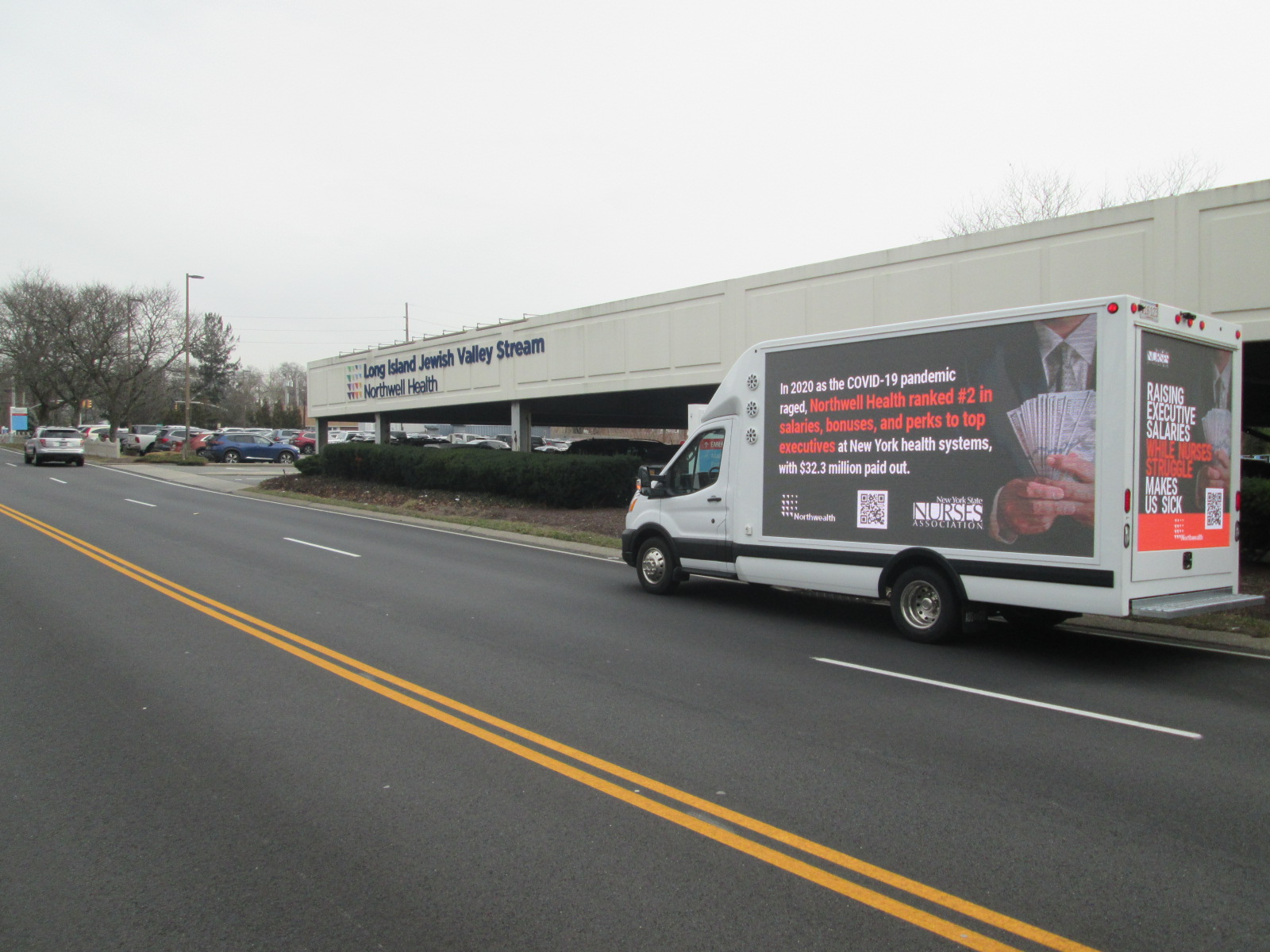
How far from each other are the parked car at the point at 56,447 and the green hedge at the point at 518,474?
2072cm

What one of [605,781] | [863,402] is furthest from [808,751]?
[863,402]

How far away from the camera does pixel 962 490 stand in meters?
8.44

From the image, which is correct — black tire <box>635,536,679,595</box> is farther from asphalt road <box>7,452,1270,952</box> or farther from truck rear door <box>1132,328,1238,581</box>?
truck rear door <box>1132,328,1238,581</box>

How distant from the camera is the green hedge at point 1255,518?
482 inches

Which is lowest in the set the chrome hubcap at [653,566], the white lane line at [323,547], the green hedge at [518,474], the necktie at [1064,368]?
the white lane line at [323,547]

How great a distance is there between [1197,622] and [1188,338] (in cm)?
338

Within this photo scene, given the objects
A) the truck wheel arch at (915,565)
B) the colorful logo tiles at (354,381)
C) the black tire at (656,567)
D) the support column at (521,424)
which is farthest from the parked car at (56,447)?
the truck wheel arch at (915,565)

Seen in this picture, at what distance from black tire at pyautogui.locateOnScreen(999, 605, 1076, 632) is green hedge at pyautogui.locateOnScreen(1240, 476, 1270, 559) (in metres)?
4.60

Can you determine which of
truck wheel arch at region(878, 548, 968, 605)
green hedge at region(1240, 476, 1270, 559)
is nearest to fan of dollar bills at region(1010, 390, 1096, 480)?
truck wheel arch at region(878, 548, 968, 605)

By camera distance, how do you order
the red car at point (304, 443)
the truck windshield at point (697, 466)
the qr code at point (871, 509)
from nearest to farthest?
1. the qr code at point (871, 509)
2. the truck windshield at point (697, 466)
3. the red car at point (304, 443)

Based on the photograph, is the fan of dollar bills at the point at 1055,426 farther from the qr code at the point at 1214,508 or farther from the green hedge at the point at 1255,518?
the green hedge at the point at 1255,518

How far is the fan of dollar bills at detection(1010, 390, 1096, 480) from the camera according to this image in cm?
763

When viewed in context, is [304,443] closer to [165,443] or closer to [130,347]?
[165,443]

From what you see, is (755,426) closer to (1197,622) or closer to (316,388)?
(1197,622)
